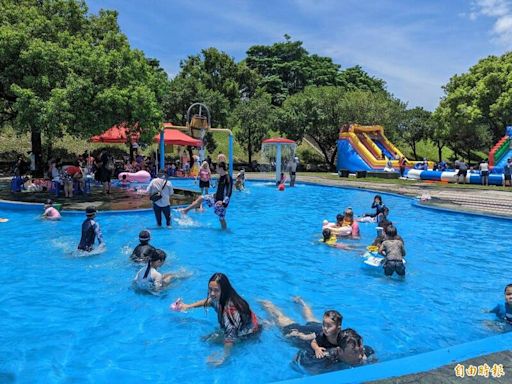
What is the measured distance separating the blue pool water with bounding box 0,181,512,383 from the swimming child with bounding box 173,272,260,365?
17 centimetres

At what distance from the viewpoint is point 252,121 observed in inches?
1567

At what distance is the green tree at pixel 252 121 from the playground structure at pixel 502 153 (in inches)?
723

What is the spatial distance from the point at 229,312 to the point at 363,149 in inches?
1251

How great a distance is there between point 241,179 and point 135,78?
27.5 ft

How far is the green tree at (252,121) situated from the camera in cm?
3966

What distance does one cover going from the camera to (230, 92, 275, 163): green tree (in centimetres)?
3966

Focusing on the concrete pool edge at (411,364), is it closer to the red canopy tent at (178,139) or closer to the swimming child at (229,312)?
the swimming child at (229,312)

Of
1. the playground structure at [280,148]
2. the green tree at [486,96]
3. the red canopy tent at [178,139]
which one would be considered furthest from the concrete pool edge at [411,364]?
the green tree at [486,96]

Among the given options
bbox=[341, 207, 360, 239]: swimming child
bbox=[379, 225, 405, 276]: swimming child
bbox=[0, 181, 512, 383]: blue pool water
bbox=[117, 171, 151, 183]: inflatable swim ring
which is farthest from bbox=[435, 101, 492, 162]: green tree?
bbox=[379, 225, 405, 276]: swimming child

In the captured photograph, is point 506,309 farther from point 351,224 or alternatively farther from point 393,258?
point 351,224

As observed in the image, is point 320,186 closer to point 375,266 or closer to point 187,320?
point 375,266

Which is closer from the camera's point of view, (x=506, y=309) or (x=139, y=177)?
(x=506, y=309)

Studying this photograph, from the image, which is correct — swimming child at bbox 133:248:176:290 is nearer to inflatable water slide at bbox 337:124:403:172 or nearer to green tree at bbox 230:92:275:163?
inflatable water slide at bbox 337:124:403:172

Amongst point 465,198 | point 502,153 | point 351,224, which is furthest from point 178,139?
point 502,153
